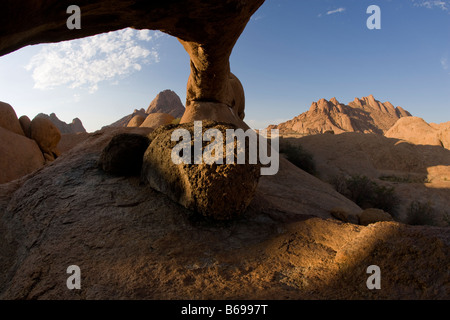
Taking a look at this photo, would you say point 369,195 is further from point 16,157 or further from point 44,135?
point 44,135

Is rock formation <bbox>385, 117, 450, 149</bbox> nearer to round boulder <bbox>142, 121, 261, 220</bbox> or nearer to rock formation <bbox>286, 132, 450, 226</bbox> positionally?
rock formation <bbox>286, 132, 450, 226</bbox>

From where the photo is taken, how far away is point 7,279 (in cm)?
181

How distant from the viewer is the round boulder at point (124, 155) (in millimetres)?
3146

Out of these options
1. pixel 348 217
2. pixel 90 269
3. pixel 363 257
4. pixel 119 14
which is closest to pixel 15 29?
pixel 119 14

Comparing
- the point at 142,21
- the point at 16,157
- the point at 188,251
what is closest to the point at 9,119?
the point at 16,157

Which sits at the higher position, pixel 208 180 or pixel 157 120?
pixel 157 120

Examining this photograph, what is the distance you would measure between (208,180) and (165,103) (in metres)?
45.7

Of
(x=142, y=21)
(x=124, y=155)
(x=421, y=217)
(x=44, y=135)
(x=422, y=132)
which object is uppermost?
(x=422, y=132)

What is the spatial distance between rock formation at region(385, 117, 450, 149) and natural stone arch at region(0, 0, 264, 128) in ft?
59.4

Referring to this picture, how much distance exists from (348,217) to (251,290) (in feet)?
10.6

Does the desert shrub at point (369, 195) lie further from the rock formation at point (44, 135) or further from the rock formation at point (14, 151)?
the rock formation at point (44, 135)

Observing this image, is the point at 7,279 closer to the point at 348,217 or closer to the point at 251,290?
the point at 251,290

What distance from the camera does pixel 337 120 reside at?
4644 centimetres

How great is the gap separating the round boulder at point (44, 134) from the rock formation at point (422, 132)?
22.5 m
